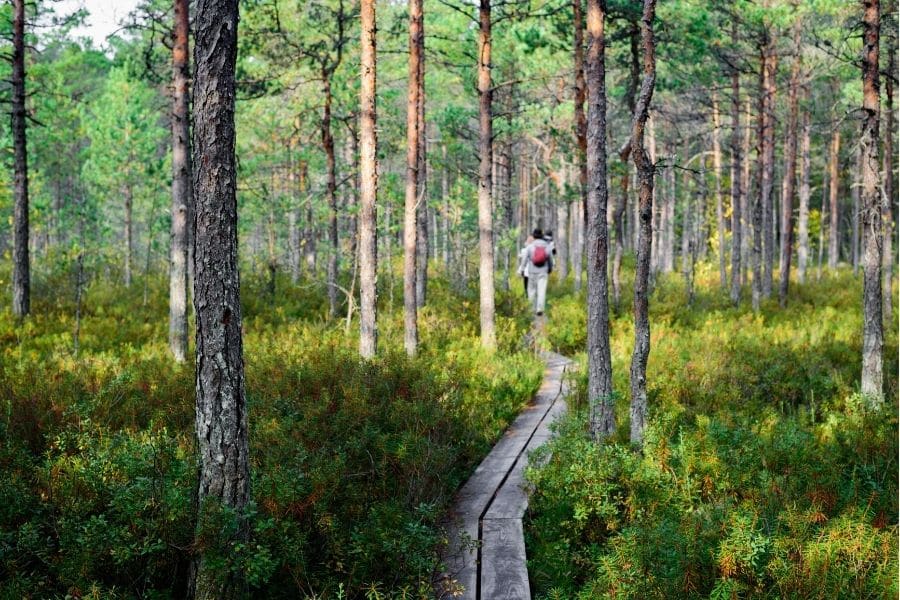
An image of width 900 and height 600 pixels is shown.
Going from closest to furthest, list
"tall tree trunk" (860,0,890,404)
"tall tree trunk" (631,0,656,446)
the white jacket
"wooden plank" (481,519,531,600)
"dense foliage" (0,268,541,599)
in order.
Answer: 1. "dense foliage" (0,268,541,599)
2. "wooden plank" (481,519,531,600)
3. "tall tree trunk" (631,0,656,446)
4. "tall tree trunk" (860,0,890,404)
5. the white jacket

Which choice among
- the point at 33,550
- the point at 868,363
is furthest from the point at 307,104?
the point at 33,550

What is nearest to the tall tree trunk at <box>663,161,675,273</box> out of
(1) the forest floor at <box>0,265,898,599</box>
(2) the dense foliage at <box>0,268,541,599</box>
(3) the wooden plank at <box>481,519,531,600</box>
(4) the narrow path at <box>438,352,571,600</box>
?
(1) the forest floor at <box>0,265,898,599</box>

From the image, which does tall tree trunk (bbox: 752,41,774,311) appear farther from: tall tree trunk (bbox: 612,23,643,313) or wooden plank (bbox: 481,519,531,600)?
wooden plank (bbox: 481,519,531,600)

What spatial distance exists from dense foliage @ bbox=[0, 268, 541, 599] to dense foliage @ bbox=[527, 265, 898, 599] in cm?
119

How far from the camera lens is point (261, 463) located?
666 cm

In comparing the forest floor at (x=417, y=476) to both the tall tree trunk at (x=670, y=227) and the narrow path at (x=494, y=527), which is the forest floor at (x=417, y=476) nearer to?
the narrow path at (x=494, y=527)

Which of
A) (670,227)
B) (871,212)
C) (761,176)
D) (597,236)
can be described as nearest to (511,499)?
(597,236)

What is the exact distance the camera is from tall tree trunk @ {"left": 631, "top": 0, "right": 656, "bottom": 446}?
311 inches

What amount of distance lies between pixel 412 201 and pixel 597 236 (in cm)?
514

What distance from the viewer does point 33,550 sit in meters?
4.65

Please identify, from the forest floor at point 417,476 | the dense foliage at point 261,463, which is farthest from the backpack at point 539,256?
the forest floor at point 417,476

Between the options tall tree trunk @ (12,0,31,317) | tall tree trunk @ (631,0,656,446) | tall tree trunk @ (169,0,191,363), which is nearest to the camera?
tall tree trunk @ (631,0,656,446)

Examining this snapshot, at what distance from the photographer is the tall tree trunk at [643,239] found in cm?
790

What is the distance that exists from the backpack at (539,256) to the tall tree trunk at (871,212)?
23.0 ft
